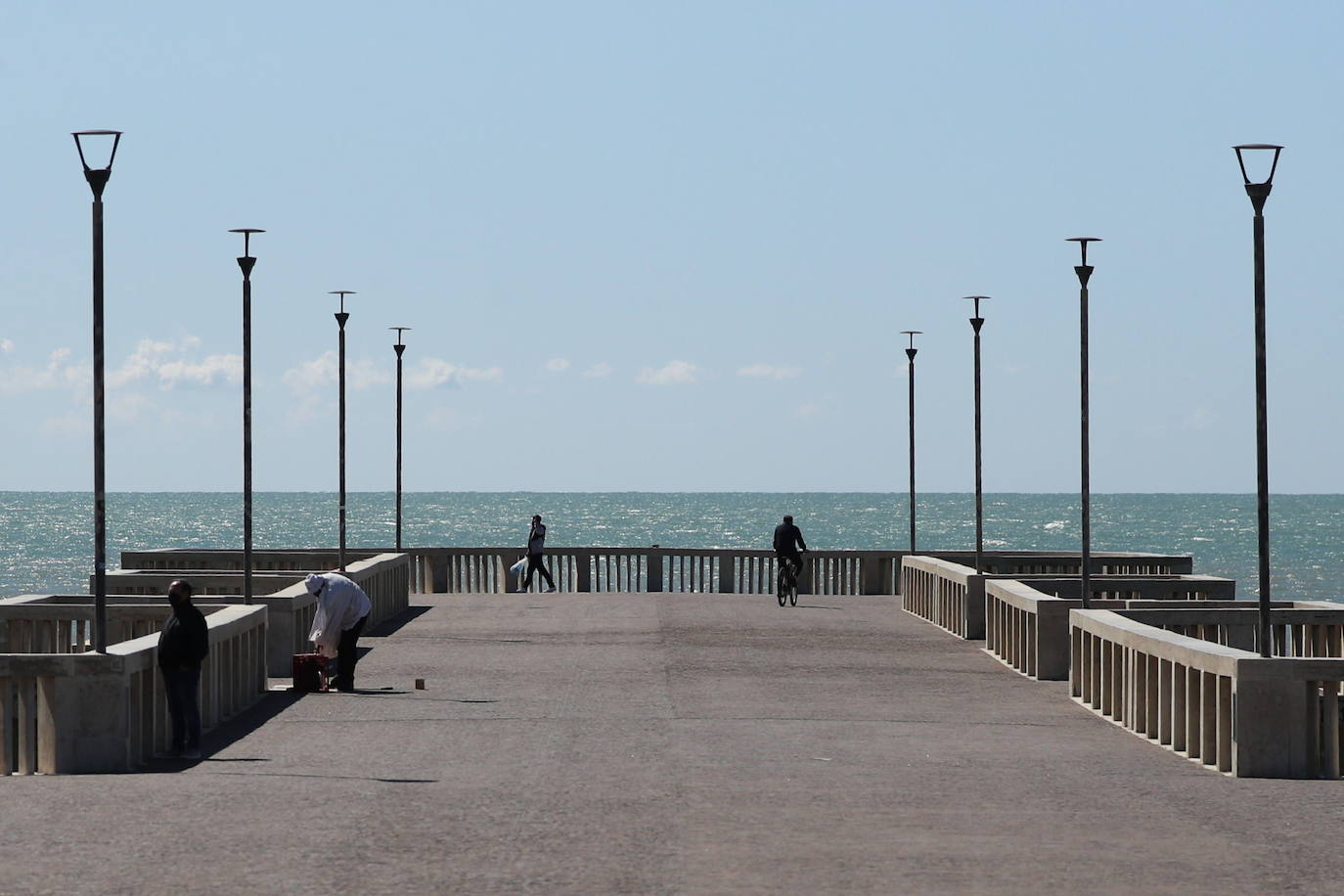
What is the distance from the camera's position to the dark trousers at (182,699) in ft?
52.5

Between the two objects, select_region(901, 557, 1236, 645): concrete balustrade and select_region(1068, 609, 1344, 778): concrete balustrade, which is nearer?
select_region(1068, 609, 1344, 778): concrete balustrade

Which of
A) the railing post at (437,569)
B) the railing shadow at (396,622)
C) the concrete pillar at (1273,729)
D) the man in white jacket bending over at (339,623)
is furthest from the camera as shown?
the railing post at (437,569)

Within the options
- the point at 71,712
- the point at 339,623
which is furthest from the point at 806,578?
the point at 71,712

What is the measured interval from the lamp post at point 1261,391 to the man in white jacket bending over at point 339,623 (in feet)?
29.1

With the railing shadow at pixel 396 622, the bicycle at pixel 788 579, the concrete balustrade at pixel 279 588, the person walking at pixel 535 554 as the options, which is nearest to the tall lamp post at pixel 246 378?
the concrete balustrade at pixel 279 588

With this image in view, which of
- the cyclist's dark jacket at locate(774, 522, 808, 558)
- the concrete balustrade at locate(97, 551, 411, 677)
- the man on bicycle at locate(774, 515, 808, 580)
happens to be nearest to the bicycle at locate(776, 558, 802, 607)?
the man on bicycle at locate(774, 515, 808, 580)

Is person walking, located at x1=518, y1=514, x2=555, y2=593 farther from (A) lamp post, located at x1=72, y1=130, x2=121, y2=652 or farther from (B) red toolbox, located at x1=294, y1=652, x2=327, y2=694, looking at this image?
(A) lamp post, located at x1=72, y1=130, x2=121, y2=652

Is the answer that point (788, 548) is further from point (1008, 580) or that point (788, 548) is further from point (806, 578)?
point (1008, 580)

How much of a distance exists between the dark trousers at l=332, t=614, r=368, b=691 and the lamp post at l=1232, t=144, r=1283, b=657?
8.82m

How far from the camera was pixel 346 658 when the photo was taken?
20.8m

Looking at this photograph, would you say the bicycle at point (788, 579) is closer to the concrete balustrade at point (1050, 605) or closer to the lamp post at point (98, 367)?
the concrete balustrade at point (1050, 605)

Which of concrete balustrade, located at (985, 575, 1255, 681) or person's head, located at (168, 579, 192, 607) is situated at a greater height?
person's head, located at (168, 579, 192, 607)

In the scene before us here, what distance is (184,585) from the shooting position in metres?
15.9

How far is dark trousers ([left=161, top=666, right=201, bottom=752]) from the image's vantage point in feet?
52.5
